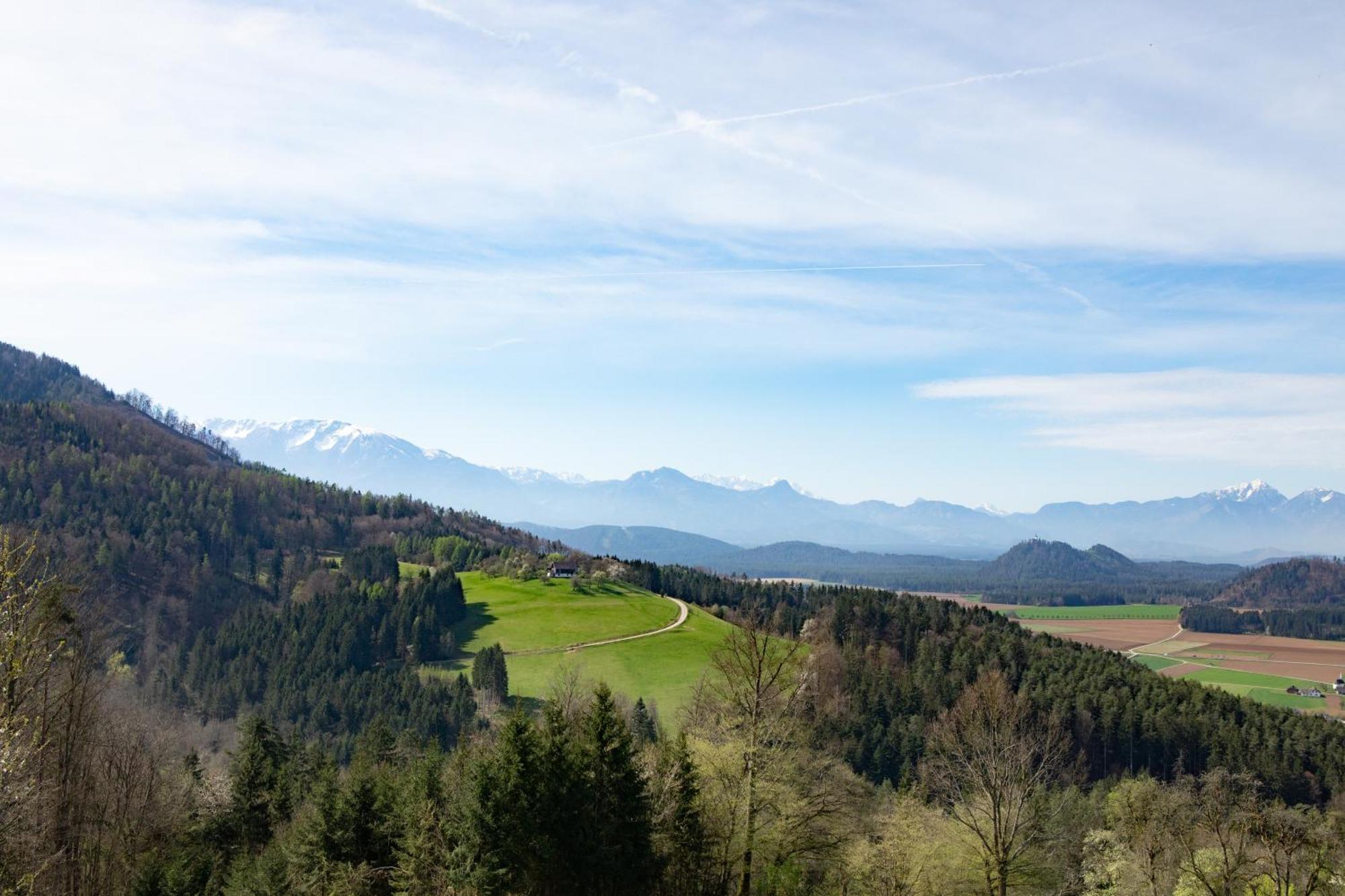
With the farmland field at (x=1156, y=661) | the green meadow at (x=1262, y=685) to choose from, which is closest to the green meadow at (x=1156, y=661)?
the farmland field at (x=1156, y=661)

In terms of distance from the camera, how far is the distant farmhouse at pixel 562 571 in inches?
6368

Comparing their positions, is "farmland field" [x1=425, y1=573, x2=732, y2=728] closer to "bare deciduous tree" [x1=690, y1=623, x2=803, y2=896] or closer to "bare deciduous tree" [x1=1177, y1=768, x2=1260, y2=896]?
"bare deciduous tree" [x1=1177, y1=768, x2=1260, y2=896]

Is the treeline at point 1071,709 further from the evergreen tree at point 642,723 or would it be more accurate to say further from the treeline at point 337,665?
the treeline at point 337,665

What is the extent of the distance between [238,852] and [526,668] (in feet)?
227

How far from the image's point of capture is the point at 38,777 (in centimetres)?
3438

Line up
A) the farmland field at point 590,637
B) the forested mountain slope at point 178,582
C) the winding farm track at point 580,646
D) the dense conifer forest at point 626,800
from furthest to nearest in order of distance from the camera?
the forested mountain slope at point 178,582
the winding farm track at point 580,646
the farmland field at point 590,637
the dense conifer forest at point 626,800

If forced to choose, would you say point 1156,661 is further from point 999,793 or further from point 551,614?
point 999,793

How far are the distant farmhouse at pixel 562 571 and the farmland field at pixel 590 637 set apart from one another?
2.53 metres

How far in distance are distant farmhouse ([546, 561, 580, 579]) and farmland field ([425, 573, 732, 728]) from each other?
253 centimetres

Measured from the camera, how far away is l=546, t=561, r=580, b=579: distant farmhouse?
161750mm

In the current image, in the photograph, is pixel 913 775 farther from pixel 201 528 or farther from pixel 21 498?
pixel 21 498

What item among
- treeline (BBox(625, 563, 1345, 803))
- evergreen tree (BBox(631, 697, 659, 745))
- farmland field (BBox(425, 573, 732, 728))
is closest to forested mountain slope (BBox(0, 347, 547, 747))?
farmland field (BBox(425, 573, 732, 728))

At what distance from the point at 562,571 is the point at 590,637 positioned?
123 feet

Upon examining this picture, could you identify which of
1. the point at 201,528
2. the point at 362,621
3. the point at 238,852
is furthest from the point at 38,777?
the point at 201,528
